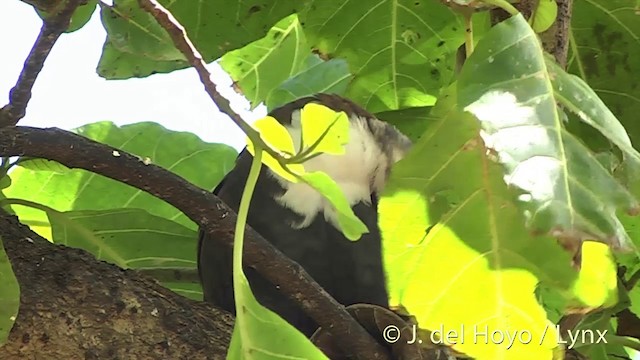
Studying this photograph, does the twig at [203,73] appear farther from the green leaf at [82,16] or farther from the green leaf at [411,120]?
the green leaf at [411,120]

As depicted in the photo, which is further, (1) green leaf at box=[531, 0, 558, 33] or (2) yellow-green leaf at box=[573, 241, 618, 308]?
(1) green leaf at box=[531, 0, 558, 33]

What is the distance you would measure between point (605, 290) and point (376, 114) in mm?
370

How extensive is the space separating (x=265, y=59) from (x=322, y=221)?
0.28 m

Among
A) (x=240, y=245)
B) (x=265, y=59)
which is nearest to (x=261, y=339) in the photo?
(x=240, y=245)

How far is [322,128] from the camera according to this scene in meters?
0.52

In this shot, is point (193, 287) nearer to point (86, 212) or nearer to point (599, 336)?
point (86, 212)

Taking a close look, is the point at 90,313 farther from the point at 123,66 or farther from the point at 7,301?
the point at 123,66

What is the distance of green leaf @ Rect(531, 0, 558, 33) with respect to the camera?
0.66 meters

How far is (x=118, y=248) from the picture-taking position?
0.80 meters

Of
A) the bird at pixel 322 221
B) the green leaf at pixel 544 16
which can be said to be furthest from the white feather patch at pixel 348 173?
the green leaf at pixel 544 16

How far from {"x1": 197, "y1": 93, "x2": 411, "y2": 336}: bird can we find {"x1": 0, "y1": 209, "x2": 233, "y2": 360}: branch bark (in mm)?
135

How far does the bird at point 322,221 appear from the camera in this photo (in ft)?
2.63

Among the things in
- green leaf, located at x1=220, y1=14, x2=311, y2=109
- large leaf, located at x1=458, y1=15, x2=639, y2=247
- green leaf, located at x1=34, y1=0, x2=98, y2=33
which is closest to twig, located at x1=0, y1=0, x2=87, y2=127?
green leaf, located at x1=34, y1=0, x2=98, y2=33

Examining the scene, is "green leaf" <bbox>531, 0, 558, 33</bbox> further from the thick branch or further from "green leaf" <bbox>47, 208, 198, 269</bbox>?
"green leaf" <bbox>47, 208, 198, 269</bbox>
